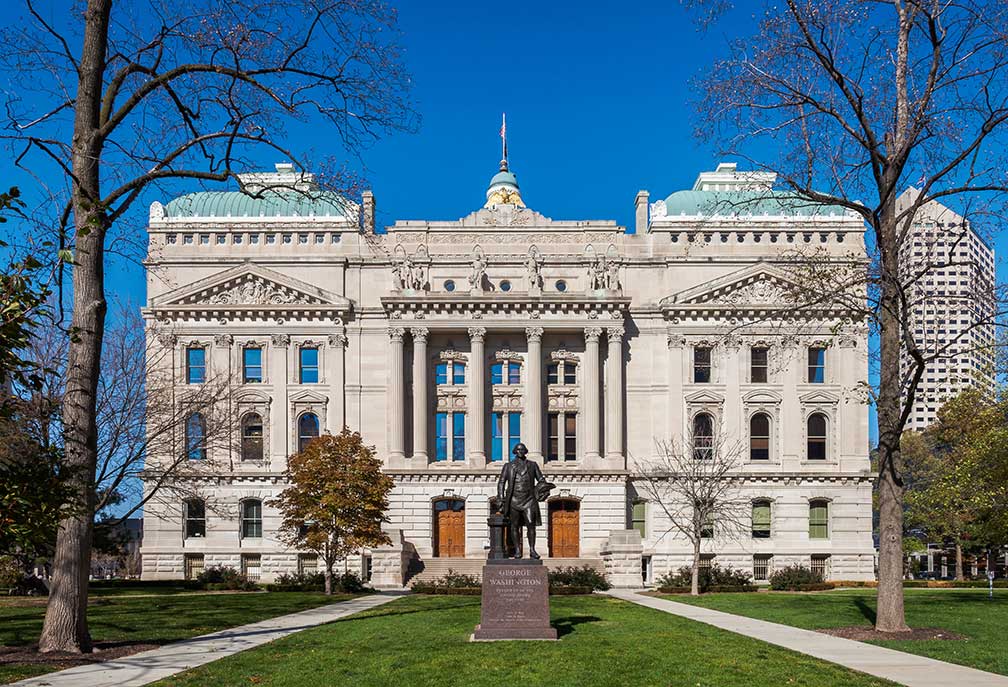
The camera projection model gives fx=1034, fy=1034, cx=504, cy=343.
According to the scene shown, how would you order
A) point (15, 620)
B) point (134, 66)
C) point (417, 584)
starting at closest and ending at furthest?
1. point (134, 66)
2. point (15, 620)
3. point (417, 584)

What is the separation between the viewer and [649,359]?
5728 cm

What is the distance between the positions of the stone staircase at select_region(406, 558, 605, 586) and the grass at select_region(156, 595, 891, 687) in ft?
85.1

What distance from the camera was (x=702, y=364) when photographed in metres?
57.2

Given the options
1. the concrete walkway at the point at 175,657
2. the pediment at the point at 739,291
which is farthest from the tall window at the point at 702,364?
the concrete walkway at the point at 175,657

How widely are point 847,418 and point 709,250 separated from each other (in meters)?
11.9

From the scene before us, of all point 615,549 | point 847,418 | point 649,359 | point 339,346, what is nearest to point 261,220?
point 339,346

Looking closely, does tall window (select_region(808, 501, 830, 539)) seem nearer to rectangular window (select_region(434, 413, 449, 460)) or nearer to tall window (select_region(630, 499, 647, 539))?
tall window (select_region(630, 499, 647, 539))

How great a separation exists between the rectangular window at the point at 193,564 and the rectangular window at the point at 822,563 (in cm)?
3289

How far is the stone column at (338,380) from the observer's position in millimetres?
56375

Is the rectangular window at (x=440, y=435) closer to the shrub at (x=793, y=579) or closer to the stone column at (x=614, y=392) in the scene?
the stone column at (x=614, y=392)

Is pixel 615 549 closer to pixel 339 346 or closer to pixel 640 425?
pixel 640 425

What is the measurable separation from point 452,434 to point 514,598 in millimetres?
35006

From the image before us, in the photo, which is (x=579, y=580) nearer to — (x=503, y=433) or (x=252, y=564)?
(x=503, y=433)

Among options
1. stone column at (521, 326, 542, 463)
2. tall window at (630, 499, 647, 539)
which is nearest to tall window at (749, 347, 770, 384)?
tall window at (630, 499, 647, 539)
